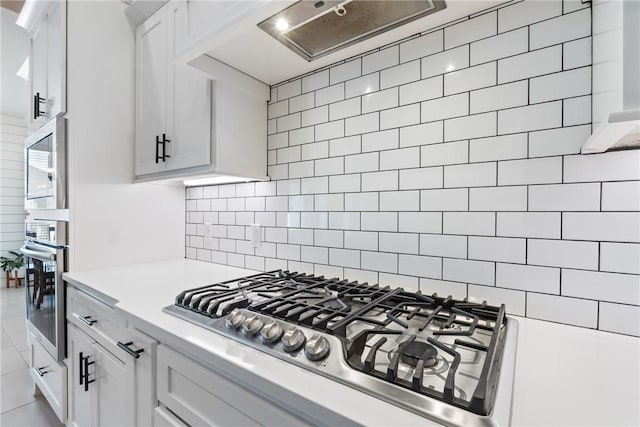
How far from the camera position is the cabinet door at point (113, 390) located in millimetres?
975

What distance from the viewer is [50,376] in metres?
1.68

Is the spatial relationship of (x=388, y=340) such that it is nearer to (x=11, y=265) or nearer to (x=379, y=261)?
(x=379, y=261)

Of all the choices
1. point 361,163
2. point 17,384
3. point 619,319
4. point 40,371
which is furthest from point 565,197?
point 17,384

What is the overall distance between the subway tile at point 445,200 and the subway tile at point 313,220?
435 millimetres

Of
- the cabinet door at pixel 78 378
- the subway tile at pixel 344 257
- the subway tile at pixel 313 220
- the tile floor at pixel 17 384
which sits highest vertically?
the subway tile at pixel 313 220

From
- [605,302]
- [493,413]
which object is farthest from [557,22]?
[493,413]

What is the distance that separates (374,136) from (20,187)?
6624mm

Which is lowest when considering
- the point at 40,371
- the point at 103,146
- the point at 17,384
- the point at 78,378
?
the point at 17,384

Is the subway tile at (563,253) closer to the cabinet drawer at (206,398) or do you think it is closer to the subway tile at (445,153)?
the subway tile at (445,153)

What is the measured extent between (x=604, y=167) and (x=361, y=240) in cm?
76

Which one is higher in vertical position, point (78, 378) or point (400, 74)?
point (400, 74)

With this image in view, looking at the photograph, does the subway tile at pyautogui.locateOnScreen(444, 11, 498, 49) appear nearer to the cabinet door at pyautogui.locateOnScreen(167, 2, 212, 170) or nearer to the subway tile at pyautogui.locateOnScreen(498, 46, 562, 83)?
the subway tile at pyautogui.locateOnScreen(498, 46, 562, 83)

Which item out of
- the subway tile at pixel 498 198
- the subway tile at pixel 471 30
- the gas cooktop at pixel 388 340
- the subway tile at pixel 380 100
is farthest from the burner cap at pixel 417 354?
the subway tile at pixel 471 30

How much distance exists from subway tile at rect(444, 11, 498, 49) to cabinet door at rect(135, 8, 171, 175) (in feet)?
4.34
